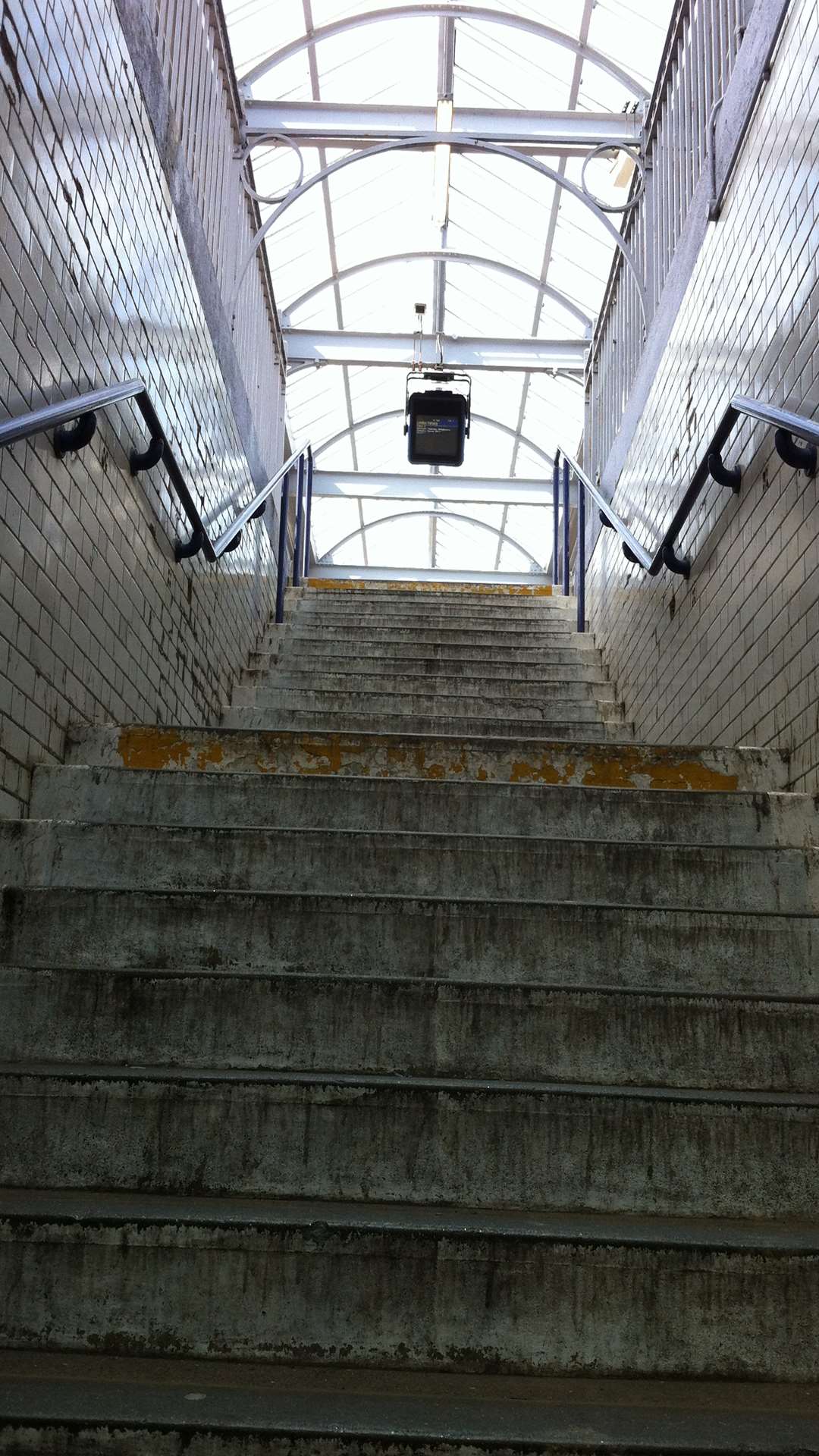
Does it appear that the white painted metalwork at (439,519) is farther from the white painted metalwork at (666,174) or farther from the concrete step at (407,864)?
the concrete step at (407,864)

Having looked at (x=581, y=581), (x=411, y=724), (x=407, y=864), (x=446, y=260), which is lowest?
(x=407, y=864)

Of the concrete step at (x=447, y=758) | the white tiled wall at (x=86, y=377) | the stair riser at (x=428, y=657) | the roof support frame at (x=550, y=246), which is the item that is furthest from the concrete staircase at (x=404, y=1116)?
the roof support frame at (x=550, y=246)

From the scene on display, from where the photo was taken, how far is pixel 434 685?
5.37 m

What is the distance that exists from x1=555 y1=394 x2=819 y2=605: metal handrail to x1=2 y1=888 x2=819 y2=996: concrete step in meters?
1.16

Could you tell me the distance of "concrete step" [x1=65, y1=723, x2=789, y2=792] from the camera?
3.53 metres

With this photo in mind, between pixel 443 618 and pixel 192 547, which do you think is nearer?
pixel 192 547

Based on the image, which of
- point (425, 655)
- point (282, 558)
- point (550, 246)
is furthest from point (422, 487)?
point (425, 655)

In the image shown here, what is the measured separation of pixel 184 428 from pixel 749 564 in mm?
2319

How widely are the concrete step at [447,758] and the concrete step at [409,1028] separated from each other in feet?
4.57

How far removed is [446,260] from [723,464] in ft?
24.0

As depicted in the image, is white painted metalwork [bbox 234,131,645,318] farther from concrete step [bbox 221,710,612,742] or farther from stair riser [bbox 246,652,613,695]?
concrete step [bbox 221,710,612,742]

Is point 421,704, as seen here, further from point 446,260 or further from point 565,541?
point 446,260

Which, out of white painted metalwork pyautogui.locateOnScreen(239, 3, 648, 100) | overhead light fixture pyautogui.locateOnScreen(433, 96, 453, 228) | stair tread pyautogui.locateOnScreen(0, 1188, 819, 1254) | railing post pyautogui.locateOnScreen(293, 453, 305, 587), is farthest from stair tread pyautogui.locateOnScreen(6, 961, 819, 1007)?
white painted metalwork pyautogui.locateOnScreen(239, 3, 648, 100)

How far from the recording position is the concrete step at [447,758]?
3.53m
